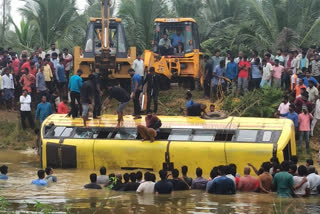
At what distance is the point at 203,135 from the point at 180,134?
2.33 feet

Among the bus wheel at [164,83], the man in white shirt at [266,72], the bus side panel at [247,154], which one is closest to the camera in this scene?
the bus side panel at [247,154]

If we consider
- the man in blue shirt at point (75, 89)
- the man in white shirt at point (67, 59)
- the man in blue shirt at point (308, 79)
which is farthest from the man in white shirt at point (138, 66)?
the man in blue shirt at point (308, 79)

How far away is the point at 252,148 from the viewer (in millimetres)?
21812

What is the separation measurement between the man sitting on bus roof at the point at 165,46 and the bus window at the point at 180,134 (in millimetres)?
8356

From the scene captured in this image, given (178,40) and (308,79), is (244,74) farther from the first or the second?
(178,40)

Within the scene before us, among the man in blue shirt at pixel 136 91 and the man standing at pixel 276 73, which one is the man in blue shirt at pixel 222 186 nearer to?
the man in blue shirt at pixel 136 91

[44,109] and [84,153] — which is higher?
[44,109]

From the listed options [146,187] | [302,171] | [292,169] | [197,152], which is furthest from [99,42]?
[302,171]

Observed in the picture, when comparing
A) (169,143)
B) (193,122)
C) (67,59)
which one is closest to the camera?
(169,143)

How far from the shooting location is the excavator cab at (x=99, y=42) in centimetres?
3058

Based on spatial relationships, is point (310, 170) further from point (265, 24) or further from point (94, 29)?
point (265, 24)

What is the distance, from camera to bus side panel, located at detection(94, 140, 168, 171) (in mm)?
22656

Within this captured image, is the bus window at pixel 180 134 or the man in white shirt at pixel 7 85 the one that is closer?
the bus window at pixel 180 134

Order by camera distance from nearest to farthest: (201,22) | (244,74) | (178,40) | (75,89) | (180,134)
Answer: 1. (180,134)
2. (75,89)
3. (244,74)
4. (178,40)
5. (201,22)
